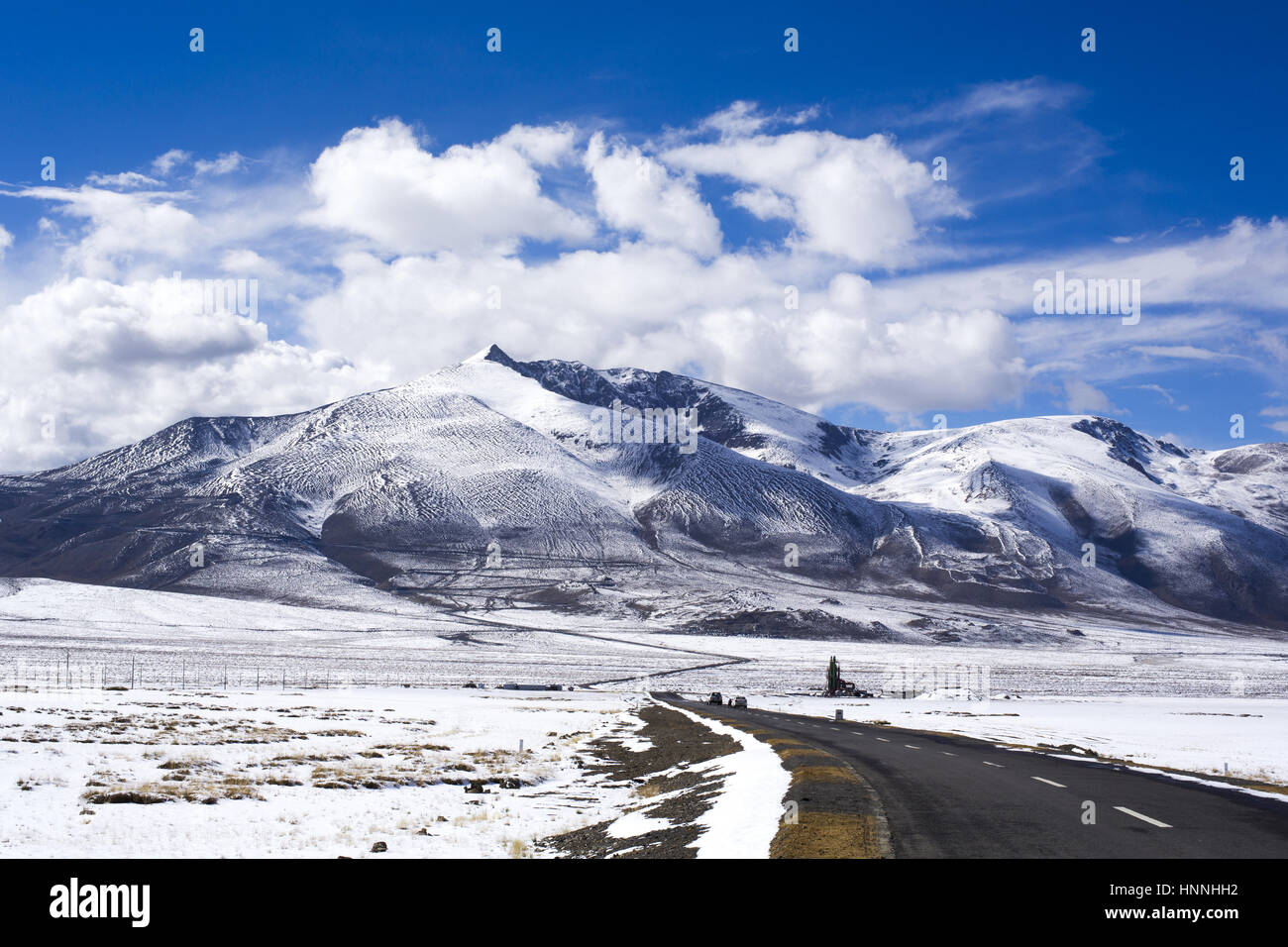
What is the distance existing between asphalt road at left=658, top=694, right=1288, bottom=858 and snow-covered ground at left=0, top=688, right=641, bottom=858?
7.34 metres

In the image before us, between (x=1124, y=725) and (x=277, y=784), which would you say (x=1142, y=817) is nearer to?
(x=277, y=784)

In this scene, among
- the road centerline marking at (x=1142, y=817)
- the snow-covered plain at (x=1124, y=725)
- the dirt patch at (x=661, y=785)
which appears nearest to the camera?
the road centerline marking at (x=1142, y=817)

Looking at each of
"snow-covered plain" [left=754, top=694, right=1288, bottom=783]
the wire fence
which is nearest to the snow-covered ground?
"snow-covered plain" [left=754, top=694, right=1288, bottom=783]

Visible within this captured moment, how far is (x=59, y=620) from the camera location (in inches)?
7564

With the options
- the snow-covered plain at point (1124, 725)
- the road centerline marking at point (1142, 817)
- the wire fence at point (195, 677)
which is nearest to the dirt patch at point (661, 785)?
the road centerline marking at point (1142, 817)

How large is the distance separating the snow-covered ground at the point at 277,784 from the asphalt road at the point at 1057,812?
7.34 m

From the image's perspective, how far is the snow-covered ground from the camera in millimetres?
18531

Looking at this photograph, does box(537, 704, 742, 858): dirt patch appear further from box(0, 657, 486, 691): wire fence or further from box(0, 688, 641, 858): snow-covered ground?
box(0, 657, 486, 691): wire fence

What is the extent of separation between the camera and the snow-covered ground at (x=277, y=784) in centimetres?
1853

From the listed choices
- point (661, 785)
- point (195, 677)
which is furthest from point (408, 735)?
point (195, 677)

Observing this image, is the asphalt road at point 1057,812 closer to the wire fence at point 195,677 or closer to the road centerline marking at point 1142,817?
the road centerline marking at point 1142,817
